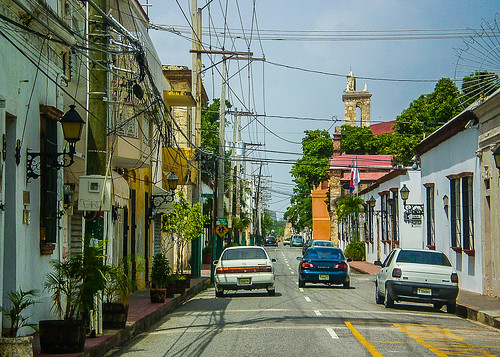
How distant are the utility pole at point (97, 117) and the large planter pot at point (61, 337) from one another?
1.90 m

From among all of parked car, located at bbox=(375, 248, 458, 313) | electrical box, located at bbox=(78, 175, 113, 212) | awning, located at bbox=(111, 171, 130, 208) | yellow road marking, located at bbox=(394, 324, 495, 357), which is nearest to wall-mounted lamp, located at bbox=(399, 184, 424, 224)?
parked car, located at bbox=(375, 248, 458, 313)

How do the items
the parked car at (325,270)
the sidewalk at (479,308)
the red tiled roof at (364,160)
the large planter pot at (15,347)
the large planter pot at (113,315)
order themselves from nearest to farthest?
the large planter pot at (15,347), the large planter pot at (113,315), the sidewalk at (479,308), the parked car at (325,270), the red tiled roof at (364,160)

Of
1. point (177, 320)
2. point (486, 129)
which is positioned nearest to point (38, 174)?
point (177, 320)

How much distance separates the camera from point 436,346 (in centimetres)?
1281

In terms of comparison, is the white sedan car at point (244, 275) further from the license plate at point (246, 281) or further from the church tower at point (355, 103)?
the church tower at point (355, 103)

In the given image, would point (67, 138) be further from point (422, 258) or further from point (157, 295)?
point (422, 258)

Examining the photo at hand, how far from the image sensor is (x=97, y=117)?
13.0 m

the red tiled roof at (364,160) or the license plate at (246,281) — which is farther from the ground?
the red tiled roof at (364,160)

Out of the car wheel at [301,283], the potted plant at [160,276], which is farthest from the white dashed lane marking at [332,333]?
the car wheel at [301,283]

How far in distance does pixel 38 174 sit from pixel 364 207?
46.1 meters

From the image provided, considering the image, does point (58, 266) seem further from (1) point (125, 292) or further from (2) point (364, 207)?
(2) point (364, 207)

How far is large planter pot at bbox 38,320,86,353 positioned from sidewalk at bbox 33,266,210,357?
0.15 metres

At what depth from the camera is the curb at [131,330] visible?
40.2ft

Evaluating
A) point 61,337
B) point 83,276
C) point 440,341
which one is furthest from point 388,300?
point 61,337
